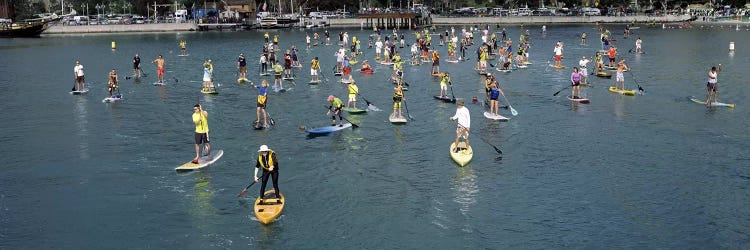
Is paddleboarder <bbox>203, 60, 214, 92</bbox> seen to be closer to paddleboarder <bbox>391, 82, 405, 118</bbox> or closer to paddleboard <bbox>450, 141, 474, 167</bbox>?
paddleboarder <bbox>391, 82, 405, 118</bbox>

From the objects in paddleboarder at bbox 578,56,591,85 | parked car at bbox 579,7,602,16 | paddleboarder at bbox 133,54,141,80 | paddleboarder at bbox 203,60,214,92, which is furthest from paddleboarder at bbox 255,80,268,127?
parked car at bbox 579,7,602,16

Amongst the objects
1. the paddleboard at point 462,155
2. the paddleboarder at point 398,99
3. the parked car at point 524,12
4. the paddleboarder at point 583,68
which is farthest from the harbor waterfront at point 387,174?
the parked car at point 524,12

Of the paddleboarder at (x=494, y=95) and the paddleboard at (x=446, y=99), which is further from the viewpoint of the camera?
the paddleboard at (x=446, y=99)

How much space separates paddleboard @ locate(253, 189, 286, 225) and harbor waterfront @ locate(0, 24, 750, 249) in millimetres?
292

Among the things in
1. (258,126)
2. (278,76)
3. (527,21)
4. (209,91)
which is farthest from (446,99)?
(527,21)

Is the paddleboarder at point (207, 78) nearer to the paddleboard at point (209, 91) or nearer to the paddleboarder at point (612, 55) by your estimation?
the paddleboard at point (209, 91)

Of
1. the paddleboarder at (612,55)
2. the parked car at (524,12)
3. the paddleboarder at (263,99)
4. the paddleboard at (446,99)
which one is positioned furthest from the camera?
the parked car at (524,12)

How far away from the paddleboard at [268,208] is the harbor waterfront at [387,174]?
0.29 metres

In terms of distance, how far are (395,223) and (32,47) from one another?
110m

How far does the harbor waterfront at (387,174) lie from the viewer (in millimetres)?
23188

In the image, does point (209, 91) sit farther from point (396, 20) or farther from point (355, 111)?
point (396, 20)

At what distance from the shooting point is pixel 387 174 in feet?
98.0

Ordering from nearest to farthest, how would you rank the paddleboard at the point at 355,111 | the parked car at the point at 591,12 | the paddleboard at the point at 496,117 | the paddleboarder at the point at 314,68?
the paddleboard at the point at 496,117 → the paddleboard at the point at 355,111 → the paddleboarder at the point at 314,68 → the parked car at the point at 591,12

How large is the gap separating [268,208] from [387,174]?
279 inches
